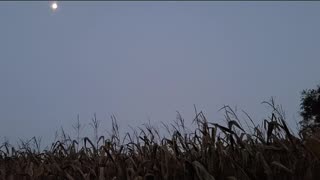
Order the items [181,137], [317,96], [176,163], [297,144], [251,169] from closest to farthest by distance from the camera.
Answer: [251,169] < [297,144] < [176,163] < [181,137] < [317,96]

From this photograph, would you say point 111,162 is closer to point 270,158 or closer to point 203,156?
point 203,156

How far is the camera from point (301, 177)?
4.42m

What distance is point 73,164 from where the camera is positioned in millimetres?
6441

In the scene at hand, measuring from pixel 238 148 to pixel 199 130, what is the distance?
625 millimetres

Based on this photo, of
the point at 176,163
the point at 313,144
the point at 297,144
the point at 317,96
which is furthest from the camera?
the point at 317,96

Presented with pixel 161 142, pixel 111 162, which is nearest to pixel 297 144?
pixel 161 142

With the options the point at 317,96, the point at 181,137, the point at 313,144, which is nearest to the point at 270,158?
the point at 313,144

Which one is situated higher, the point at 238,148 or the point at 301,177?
the point at 238,148

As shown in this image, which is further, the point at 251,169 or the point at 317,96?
the point at 317,96

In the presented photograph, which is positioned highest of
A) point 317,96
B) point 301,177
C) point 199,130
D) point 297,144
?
point 317,96

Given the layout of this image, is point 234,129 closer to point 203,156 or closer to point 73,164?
point 203,156

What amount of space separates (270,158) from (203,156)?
2.36 feet

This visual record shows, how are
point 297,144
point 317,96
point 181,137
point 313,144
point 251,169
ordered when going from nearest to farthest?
point 313,144 → point 251,169 → point 297,144 → point 181,137 → point 317,96

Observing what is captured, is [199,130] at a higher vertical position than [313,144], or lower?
higher
